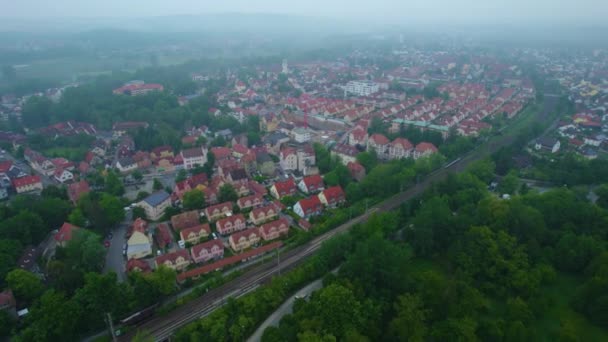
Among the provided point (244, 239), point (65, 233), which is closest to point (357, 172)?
point (244, 239)

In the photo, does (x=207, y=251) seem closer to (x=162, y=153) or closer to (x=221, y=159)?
(x=221, y=159)

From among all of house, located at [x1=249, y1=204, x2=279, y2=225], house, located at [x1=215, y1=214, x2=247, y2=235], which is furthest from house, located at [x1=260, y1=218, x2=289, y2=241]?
house, located at [x1=215, y1=214, x2=247, y2=235]

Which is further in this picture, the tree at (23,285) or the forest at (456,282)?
the tree at (23,285)

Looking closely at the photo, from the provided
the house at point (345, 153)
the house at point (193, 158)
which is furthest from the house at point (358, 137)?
the house at point (193, 158)

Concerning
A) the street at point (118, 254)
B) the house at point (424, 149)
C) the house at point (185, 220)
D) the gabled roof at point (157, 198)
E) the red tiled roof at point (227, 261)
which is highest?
the house at point (424, 149)

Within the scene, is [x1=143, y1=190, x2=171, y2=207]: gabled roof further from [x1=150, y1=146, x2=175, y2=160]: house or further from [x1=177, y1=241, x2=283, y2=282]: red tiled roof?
[x1=150, y1=146, x2=175, y2=160]: house

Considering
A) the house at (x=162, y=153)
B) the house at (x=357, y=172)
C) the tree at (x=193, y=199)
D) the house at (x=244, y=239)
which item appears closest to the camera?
the house at (x=244, y=239)

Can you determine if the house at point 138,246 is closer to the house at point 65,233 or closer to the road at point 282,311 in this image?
the house at point 65,233
